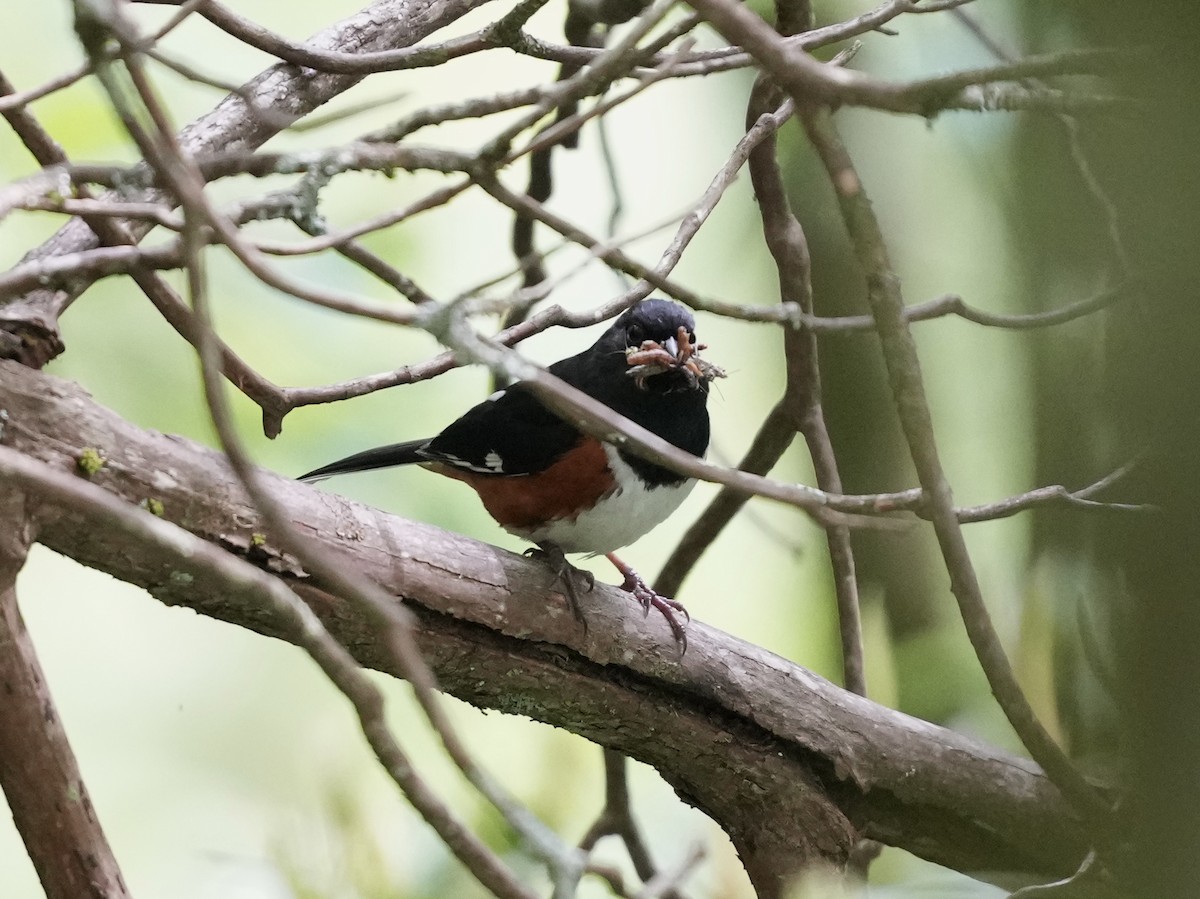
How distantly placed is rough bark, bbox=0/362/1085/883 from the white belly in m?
0.17

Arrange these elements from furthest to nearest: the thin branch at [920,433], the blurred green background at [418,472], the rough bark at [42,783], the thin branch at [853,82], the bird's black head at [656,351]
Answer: the blurred green background at [418,472], the bird's black head at [656,351], the rough bark at [42,783], the thin branch at [920,433], the thin branch at [853,82]

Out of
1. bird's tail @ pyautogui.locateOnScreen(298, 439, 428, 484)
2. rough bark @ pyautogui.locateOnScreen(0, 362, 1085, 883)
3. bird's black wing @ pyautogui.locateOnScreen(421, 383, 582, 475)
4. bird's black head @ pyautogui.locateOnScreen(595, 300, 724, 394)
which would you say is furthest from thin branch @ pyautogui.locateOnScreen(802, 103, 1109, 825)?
bird's tail @ pyautogui.locateOnScreen(298, 439, 428, 484)

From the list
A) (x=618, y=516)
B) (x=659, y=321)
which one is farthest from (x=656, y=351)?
(x=618, y=516)

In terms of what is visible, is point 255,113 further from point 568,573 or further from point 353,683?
point 353,683

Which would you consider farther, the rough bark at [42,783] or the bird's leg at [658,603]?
the bird's leg at [658,603]

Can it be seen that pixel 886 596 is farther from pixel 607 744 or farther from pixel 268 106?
pixel 268 106

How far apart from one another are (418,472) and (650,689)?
151 cm

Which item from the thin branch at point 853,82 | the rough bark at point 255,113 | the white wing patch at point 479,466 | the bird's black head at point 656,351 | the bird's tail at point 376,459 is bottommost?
the white wing patch at point 479,466

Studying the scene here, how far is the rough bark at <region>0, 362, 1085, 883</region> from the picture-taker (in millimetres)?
1331

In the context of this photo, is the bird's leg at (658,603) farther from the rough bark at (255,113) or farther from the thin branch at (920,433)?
the rough bark at (255,113)

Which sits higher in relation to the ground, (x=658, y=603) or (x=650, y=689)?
(x=658, y=603)

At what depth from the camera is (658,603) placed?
1820mm

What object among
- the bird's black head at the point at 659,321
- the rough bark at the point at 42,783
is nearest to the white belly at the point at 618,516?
the bird's black head at the point at 659,321

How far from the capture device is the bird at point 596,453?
6.16ft
